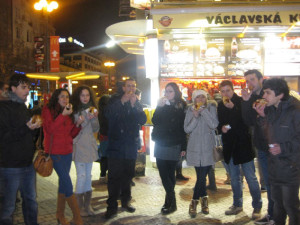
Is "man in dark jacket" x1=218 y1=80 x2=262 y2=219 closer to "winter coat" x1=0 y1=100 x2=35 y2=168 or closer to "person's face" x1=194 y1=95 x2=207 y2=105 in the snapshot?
"person's face" x1=194 y1=95 x2=207 y2=105

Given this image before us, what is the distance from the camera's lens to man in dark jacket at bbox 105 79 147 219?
4.99 meters

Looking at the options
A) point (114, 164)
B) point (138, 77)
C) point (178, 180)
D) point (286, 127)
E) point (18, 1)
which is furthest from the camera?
point (18, 1)

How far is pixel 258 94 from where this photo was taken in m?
4.67

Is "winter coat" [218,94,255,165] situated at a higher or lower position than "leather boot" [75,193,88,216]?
higher

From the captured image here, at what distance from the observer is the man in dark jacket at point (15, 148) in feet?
11.9

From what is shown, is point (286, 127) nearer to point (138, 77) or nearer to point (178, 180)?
point (178, 180)

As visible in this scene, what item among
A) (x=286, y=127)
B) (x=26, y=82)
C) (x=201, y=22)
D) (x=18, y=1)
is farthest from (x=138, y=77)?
(x=18, y=1)

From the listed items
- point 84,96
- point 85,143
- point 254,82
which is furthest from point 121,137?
point 254,82

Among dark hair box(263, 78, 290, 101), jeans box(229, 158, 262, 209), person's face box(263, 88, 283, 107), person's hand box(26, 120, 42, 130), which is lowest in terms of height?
jeans box(229, 158, 262, 209)

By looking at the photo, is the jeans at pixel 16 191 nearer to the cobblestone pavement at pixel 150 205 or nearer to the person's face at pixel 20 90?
the cobblestone pavement at pixel 150 205

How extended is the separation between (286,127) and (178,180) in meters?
4.19

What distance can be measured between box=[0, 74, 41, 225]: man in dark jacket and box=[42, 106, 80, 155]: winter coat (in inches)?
17.3

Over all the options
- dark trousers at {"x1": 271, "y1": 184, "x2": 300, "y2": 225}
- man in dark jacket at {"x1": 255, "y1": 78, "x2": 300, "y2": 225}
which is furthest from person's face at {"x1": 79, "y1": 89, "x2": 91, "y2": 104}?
dark trousers at {"x1": 271, "y1": 184, "x2": 300, "y2": 225}

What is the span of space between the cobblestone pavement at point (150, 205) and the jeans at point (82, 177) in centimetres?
48
